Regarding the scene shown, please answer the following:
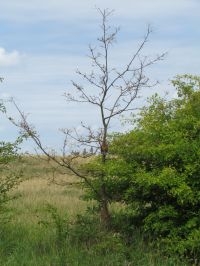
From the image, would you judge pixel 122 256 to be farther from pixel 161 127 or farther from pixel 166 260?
pixel 161 127

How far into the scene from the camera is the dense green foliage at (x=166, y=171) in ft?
31.7

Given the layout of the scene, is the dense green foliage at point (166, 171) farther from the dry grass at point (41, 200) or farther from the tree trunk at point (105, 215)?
the dry grass at point (41, 200)

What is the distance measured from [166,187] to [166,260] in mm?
1177

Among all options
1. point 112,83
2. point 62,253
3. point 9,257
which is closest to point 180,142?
point 112,83

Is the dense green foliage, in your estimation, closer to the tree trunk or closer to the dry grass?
the tree trunk

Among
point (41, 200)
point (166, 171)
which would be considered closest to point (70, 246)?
point (166, 171)

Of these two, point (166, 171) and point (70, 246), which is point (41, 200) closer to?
point (70, 246)

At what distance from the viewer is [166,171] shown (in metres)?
9.62

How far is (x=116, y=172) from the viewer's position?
10.2 metres

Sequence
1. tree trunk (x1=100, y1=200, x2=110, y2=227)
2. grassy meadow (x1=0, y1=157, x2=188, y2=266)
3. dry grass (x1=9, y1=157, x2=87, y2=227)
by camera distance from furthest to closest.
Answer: dry grass (x1=9, y1=157, x2=87, y2=227) < tree trunk (x1=100, y1=200, x2=110, y2=227) < grassy meadow (x1=0, y1=157, x2=188, y2=266)

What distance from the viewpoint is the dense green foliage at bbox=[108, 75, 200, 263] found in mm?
9672

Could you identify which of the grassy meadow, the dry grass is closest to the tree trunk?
the grassy meadow

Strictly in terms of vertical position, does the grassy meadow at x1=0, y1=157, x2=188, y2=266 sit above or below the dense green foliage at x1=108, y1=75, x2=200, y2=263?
below

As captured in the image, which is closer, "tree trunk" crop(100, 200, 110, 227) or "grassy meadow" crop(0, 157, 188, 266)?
"grassy meadow" crop(0, 157, 188, 266)
